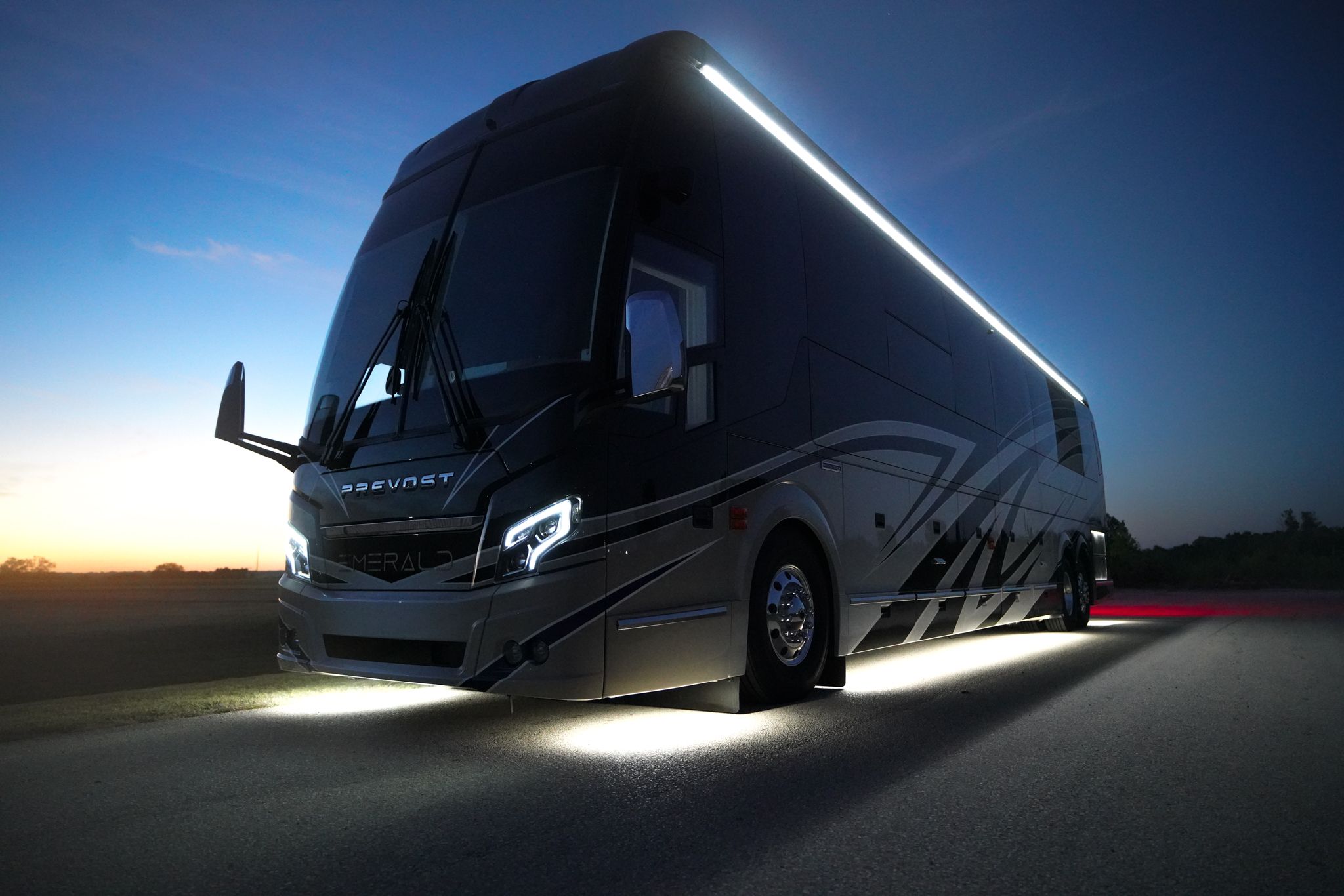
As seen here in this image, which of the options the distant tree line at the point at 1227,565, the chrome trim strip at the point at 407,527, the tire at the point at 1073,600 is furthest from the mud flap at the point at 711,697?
the distant tree line at the point at 1227,565

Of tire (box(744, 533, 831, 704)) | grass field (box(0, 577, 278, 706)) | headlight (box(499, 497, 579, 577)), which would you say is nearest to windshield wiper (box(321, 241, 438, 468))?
headlight (box(499, 497, 579, 577))

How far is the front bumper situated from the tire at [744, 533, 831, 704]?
4.15 ft

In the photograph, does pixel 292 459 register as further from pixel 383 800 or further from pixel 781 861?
pixel 781 861

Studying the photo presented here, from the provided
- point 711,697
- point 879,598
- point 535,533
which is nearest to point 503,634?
point 535,533

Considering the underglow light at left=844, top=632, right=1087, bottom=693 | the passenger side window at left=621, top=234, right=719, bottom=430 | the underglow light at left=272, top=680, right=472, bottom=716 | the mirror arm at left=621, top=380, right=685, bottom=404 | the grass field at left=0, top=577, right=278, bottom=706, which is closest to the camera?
the mirror arm at left=621, top=380, right=685, bottom=404

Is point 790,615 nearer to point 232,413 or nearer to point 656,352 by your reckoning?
point 656,352

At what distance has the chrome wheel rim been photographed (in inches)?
211

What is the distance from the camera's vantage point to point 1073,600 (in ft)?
41.5

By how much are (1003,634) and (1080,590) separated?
1.35 metres

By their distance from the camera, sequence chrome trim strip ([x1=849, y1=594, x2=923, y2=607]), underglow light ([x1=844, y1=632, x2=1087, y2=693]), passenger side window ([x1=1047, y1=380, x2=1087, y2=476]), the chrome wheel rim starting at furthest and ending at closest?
passenger side window ([x1=1047, y1=380, x2=1087, y2=476]), underglow light ([x1=844, y1=632, x2=1087, y2=693]), chrome trim strip ([x1=849, y1=594, x2=923, y2=607]), the chrome wheel rim

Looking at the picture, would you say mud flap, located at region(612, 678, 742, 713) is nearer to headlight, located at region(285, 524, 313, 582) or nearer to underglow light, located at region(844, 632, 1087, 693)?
underglow light, located at region(844, 632, 1087, 693)

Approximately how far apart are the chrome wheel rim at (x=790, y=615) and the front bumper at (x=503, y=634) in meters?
1.48

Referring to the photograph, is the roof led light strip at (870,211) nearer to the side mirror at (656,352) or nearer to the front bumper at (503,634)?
the side mirror at (656,352)

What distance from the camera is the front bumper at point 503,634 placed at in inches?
160
